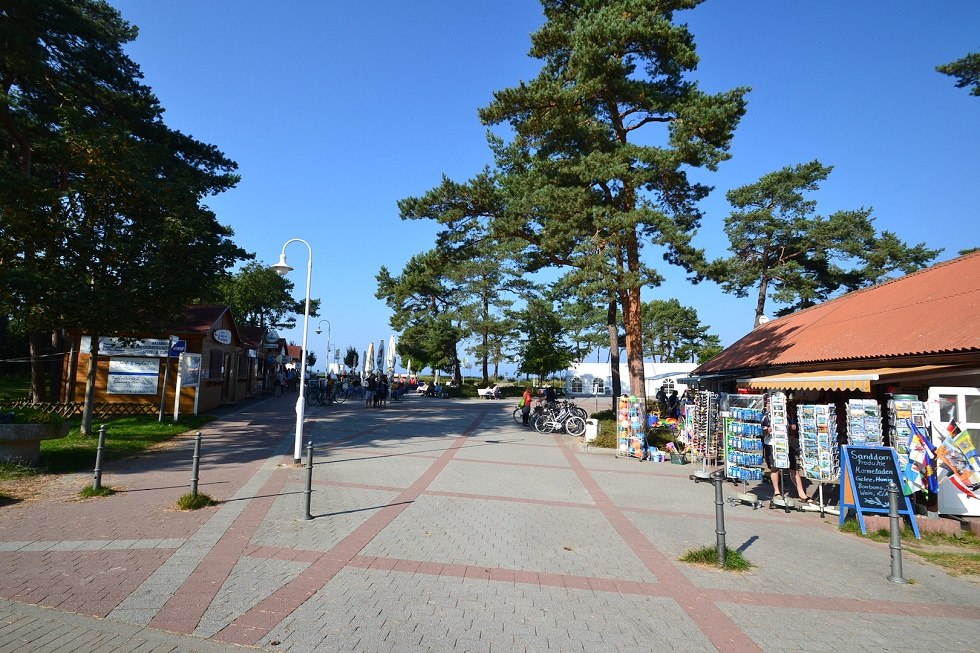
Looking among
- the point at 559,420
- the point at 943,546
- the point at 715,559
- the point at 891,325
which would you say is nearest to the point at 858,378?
the point at 891,325

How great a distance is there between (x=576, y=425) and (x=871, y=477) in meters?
10.6

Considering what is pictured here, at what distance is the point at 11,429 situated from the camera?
8508 millimetres

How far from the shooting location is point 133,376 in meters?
17.7

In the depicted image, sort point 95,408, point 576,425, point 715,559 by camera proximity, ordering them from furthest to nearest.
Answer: point 576,425
point 95,408
point 715,559

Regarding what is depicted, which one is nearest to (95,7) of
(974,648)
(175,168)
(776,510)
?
(175,168)

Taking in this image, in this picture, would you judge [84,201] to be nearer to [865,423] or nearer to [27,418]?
[27,418]

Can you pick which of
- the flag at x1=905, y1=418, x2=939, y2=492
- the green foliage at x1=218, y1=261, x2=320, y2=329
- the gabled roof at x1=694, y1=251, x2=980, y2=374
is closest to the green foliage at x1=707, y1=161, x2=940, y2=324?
the gabled roof at x1=694, y1=251, x2=980, y2=374

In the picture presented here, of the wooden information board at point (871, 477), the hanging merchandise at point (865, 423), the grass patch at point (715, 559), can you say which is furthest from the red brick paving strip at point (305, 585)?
the hanging merchandise at point (865, 423)

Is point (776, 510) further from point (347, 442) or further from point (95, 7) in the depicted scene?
point (95, 7)

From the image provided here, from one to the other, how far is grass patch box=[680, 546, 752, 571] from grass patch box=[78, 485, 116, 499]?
765cm

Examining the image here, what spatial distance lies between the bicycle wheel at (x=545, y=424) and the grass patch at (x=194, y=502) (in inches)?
498

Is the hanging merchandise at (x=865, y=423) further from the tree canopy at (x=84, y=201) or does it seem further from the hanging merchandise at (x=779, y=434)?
the tree canopy at (x=84, y=201)

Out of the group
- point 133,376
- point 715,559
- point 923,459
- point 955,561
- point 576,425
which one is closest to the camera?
point 715,559

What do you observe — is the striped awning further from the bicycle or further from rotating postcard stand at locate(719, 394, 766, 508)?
the bicycle
